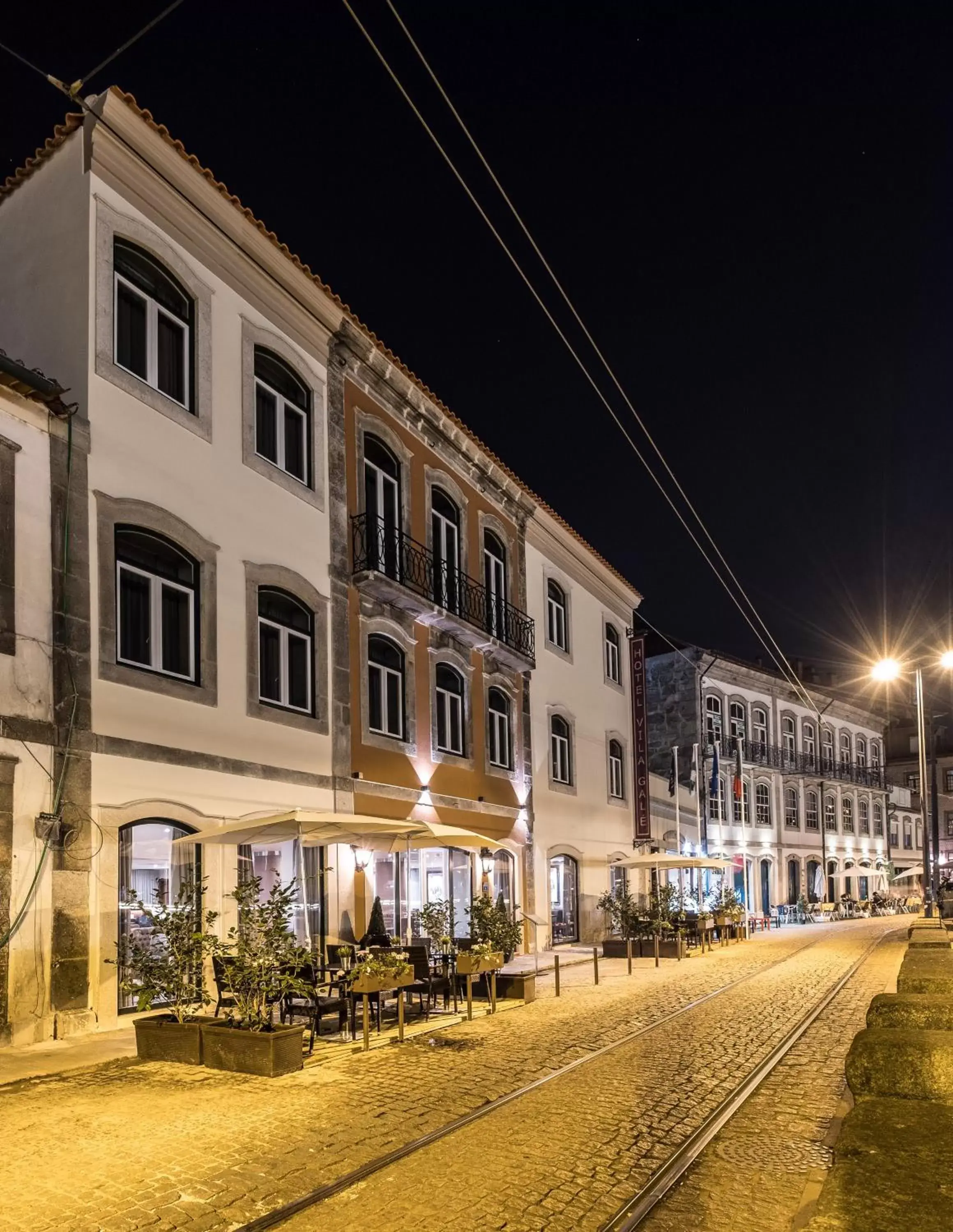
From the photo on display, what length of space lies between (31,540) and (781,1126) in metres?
9.68

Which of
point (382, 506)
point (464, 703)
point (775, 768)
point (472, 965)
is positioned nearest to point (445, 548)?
point (382, 506)

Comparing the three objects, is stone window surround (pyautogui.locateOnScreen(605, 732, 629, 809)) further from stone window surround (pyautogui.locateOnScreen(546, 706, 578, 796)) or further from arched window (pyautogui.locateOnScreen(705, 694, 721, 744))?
arched window (pyautogui.locateOnScreen(705, 694, 721, 744))

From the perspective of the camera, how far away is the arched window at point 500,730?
25.0 meters

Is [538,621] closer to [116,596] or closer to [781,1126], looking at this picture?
[116,596]

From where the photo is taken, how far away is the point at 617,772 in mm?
32688

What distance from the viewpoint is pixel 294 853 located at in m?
17.1

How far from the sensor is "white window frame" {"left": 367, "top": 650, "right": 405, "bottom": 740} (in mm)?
20047

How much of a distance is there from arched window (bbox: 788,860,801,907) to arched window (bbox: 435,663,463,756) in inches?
1242

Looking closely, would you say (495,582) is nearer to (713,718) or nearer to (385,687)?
(385,687)

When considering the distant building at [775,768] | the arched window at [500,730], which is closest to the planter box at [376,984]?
the arched window at [500,730]

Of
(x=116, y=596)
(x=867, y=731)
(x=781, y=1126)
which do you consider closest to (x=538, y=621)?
(x=116, y=596)

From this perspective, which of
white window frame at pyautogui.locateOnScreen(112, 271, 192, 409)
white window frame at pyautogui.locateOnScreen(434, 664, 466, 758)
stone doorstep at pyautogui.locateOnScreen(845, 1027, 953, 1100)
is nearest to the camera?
stone doorstep at pyautogui.locateOnScreen(845, 1027, 953, 1100)

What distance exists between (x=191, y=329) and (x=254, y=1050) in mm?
10105

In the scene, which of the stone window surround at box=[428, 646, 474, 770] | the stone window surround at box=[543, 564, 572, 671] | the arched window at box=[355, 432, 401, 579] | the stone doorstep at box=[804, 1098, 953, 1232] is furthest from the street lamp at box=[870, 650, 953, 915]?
the stone doorstep at box=[804, 1098, 953, 1232]
